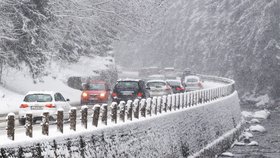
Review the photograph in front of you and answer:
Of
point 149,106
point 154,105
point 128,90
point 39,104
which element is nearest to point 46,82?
point 128,90

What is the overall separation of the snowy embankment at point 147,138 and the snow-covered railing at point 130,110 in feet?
1.01

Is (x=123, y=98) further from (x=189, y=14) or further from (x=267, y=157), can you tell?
(x=189, y=14)

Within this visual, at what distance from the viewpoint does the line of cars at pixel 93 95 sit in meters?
23.2

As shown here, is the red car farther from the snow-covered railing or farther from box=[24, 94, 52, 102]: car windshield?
box=[24, 94, 52, 102]: car windshield

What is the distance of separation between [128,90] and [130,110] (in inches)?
327

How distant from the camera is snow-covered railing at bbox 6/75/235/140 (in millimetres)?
14976

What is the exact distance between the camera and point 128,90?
30406 millimetres

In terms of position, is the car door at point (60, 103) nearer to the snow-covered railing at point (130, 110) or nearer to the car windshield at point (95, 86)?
the snow-covered railing at point (130, 110)

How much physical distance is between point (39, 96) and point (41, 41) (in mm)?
13395

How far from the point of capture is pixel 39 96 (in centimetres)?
2383

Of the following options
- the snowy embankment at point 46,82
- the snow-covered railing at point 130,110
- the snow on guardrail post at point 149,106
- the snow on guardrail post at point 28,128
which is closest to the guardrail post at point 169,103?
the snow-covered railing at point 130,110

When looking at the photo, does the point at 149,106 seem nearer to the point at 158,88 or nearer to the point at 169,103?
the point at 169,103

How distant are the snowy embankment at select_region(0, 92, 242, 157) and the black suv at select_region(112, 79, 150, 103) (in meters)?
2.49

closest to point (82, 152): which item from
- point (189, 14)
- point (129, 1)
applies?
point (129, 1)
